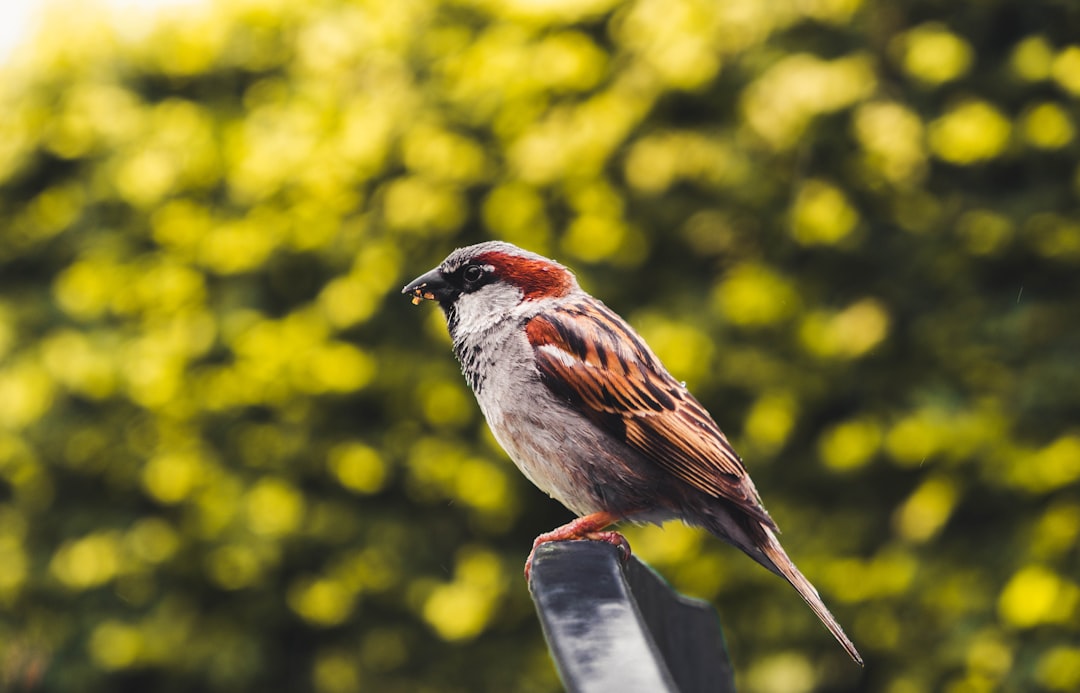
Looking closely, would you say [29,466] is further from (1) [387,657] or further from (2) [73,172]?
(1) [387,657]

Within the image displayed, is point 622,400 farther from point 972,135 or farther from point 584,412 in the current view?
point 972,135

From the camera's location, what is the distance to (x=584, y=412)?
1912 mm

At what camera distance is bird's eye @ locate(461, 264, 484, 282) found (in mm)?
1948

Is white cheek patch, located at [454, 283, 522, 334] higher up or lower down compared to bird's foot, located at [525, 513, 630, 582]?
higher up

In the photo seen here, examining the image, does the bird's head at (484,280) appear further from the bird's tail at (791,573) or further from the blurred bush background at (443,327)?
the blurred bush background at (443,327)

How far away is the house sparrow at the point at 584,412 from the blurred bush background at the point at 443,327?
133 cm

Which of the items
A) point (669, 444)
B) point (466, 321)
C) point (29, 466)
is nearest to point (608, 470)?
point (669, 444)

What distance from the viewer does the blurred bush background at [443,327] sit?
315 cm

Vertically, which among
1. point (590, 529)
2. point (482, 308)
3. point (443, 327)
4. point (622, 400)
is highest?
point (443, 327)

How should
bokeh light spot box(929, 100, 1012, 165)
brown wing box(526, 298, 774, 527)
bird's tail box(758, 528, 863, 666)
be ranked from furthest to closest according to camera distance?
bokeh light spot box(929, 100, 1012, 165)
brown wing box(526, 298, 774, 527)
bird's tail box(758, 528, 863, 666)

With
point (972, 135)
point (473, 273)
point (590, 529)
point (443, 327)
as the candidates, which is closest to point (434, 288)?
point (473, 273)

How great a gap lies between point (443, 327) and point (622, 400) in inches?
62.4

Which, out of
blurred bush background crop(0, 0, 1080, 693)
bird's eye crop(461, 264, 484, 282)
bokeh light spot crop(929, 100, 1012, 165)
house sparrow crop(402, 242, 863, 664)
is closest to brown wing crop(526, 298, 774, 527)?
house sparrow crop(402, 242, 863, 664)

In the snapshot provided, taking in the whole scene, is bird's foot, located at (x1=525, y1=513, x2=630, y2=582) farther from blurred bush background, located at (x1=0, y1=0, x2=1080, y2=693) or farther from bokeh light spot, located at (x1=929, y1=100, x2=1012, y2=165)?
bokeh light spot, located at (x1=929, y1=100, x2=1012, y2=165)
